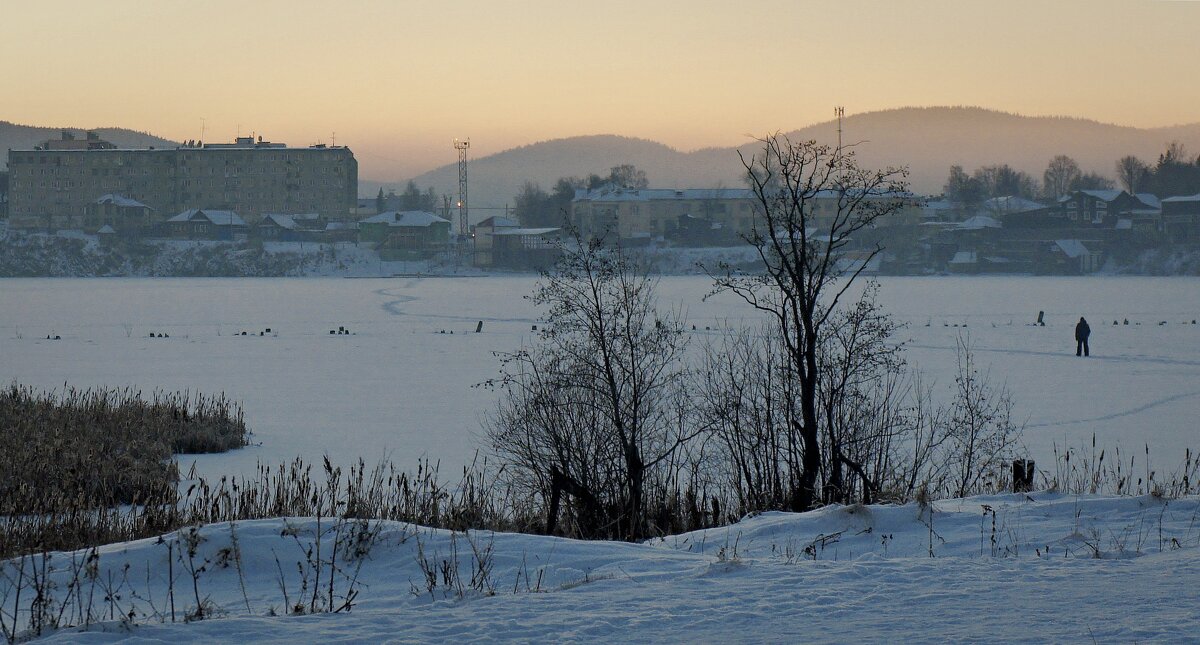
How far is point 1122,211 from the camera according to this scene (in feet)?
383

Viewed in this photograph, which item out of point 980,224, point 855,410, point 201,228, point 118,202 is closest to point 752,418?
point 855,410

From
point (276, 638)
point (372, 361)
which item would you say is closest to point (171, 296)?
point (372, 361)

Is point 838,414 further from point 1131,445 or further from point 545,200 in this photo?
point 545,200

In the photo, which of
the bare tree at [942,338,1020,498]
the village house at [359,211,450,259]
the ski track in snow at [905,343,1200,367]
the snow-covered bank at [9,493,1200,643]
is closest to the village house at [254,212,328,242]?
the village house at [359,211,450,259]

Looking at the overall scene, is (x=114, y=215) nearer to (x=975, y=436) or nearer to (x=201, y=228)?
(x=201, y=228)

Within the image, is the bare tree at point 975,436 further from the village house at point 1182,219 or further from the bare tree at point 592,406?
the village house at point 1182,219

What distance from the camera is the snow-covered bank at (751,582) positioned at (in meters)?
4.73

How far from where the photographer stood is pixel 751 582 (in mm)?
5535

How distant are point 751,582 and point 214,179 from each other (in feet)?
503

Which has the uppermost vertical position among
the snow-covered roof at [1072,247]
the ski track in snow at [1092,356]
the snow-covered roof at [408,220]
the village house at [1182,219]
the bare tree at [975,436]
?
the snow-covered roof at [408,220]

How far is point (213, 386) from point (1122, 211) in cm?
11271

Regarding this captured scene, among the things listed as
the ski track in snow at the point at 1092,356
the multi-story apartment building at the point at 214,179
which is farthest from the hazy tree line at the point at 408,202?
the ski track in snow at the point at 1092,356

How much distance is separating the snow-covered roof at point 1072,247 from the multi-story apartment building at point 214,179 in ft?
287

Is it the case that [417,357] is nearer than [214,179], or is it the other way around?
[417,357]
